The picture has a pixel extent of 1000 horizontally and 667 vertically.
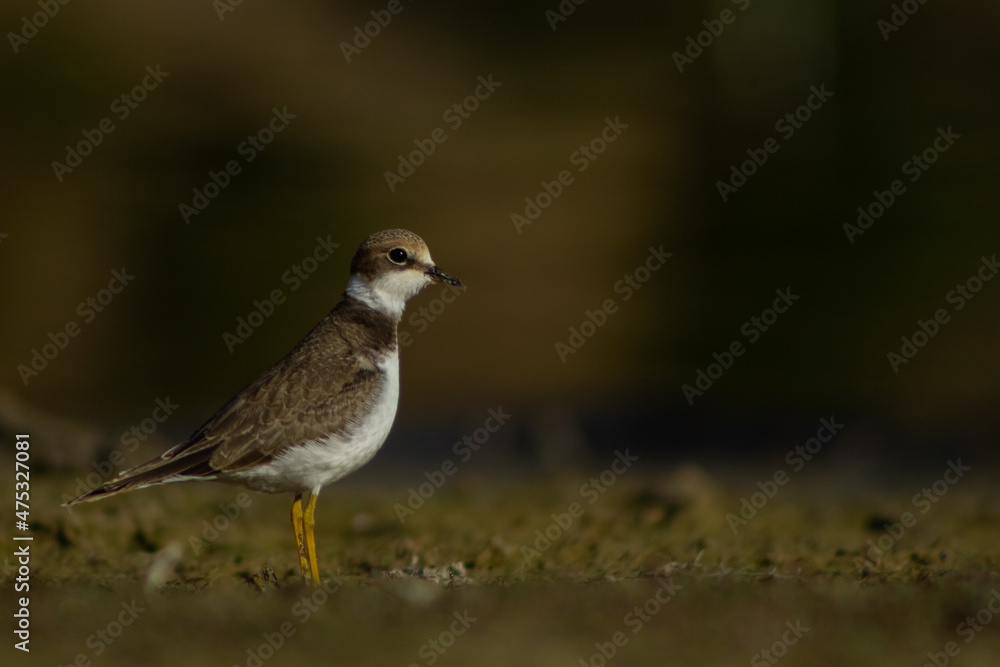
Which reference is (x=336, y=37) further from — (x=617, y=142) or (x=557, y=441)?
(x=557, y=441)

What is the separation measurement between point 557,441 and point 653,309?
23.6 feet

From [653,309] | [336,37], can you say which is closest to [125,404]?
[653,309]
